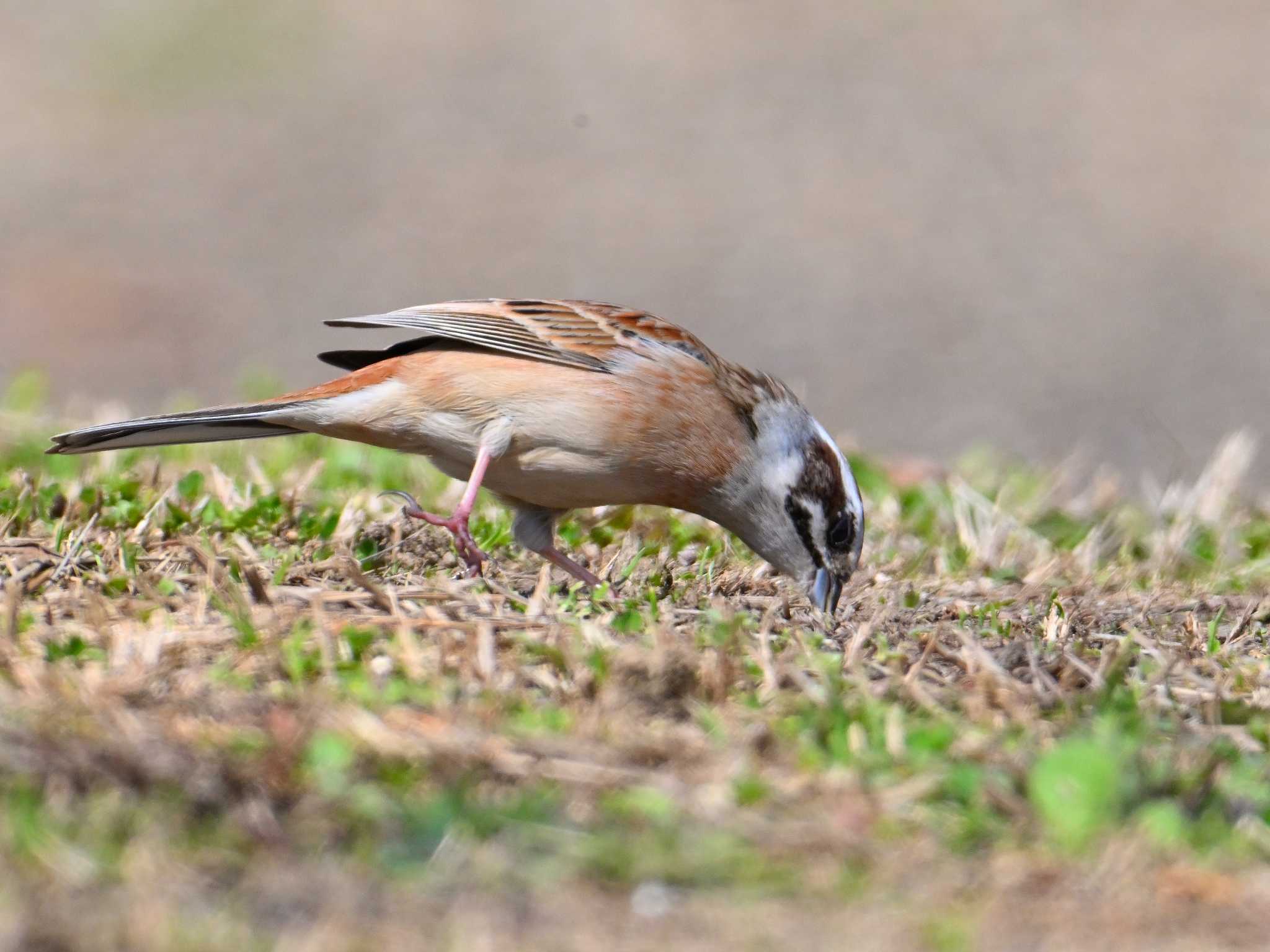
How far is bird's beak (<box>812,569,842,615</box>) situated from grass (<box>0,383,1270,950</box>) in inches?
4.7

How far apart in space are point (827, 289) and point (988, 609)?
10172 mm

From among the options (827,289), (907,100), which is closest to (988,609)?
(827,289)

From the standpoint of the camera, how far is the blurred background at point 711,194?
14.5 m

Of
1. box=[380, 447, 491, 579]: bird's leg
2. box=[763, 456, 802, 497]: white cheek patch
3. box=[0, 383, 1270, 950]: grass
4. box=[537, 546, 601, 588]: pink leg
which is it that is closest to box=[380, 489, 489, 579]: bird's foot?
box=[380, 447, 491, 579]: bird's leg

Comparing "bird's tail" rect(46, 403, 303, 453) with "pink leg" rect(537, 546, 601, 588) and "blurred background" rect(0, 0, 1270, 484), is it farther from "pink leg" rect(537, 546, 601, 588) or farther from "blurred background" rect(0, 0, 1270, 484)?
"blurred background" rect(0, 0, 1270, 484)

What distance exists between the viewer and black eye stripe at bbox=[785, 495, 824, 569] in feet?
20.1

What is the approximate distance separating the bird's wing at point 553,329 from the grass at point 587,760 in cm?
96

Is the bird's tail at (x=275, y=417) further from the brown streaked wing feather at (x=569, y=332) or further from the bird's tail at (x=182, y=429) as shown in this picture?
the brown streaked wing feather at (x=569, y=332)

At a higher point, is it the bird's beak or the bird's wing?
the bird's wing

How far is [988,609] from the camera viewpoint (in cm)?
586

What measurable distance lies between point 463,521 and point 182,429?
1.09 metres

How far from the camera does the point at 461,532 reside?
236 inches

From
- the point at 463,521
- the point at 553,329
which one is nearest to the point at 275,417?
the point at 463,521

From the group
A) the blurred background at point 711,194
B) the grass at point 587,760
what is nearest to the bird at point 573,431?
the grass at point 587,760
